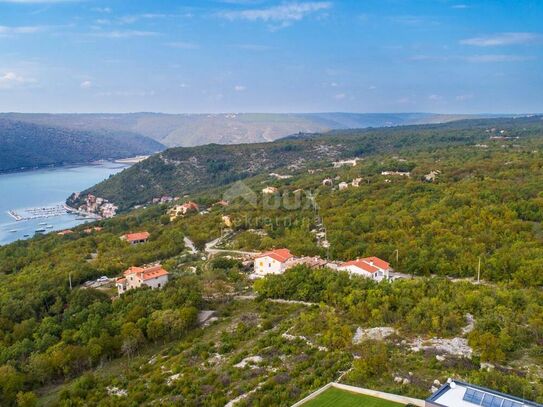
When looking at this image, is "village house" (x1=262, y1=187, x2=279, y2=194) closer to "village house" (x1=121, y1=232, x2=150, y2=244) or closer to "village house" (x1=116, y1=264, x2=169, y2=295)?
"village house" (x1=121, y1=232, x2=150, y2=244)

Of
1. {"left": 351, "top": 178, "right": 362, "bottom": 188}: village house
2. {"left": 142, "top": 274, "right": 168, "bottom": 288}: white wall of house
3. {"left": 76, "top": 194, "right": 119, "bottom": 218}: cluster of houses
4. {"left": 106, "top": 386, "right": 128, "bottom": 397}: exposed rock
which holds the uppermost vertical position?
{"left": 351, "top": 178, "right": 362, "bottom": 188}: village house

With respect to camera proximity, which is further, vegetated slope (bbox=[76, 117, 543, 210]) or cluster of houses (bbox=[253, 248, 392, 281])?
vegetated slope (bbox=[76, 117, 543, 210])

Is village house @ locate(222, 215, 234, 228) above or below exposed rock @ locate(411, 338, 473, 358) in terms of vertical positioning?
below

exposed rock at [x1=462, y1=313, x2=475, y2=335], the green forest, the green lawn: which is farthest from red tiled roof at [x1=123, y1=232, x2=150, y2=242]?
the green lawn

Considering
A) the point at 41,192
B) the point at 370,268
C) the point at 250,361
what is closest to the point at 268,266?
the point at 370,268

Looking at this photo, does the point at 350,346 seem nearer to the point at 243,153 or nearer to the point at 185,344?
the point at 185,344

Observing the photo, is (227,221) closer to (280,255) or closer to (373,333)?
(280,255)

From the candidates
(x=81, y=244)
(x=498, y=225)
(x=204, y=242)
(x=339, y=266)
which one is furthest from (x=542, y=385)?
(x=81, y=244)

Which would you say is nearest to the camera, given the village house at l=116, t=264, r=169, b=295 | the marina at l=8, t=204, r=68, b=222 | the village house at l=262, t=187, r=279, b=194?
the village house at l=116, t=264, r=169, b=295
